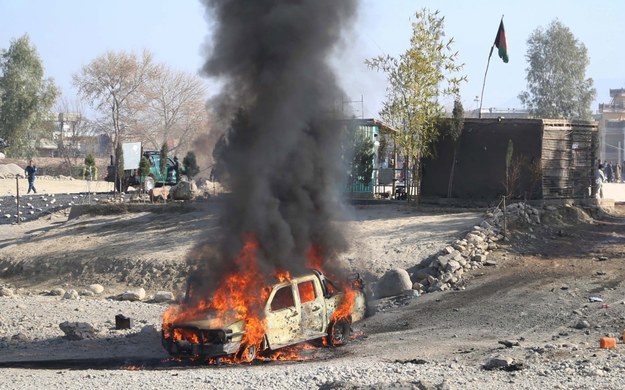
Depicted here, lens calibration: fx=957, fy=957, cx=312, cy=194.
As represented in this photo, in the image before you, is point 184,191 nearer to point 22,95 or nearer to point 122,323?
point 122,323

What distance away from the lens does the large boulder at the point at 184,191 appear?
3597 centimetres

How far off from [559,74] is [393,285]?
2100 inches

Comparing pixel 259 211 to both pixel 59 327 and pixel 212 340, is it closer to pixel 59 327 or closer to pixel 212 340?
pixel 212 340

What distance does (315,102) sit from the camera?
18.1 metres

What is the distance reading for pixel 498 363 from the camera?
1385 cm

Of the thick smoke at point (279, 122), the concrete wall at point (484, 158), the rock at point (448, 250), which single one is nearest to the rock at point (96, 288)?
the rock at point (448, 250)

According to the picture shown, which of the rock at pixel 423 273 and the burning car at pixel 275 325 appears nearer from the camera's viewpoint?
the burning car at pixel 275 325

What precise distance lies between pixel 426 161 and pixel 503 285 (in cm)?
1113

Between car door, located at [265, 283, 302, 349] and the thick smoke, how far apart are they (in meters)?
1.03

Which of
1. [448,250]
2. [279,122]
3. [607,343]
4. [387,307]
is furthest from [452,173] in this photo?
[607,343]

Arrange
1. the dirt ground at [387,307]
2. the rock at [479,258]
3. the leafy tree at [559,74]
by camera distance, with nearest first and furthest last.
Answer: the dirt ground at [387,307]
the rock at [479,258]
the leafy tree at [559,74]

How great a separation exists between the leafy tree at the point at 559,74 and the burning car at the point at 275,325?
58.0 metres

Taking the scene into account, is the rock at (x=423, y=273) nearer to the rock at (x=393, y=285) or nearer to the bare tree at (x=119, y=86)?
the rock at (x=393, y=285)

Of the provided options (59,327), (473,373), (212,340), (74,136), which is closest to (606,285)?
(473,373)
